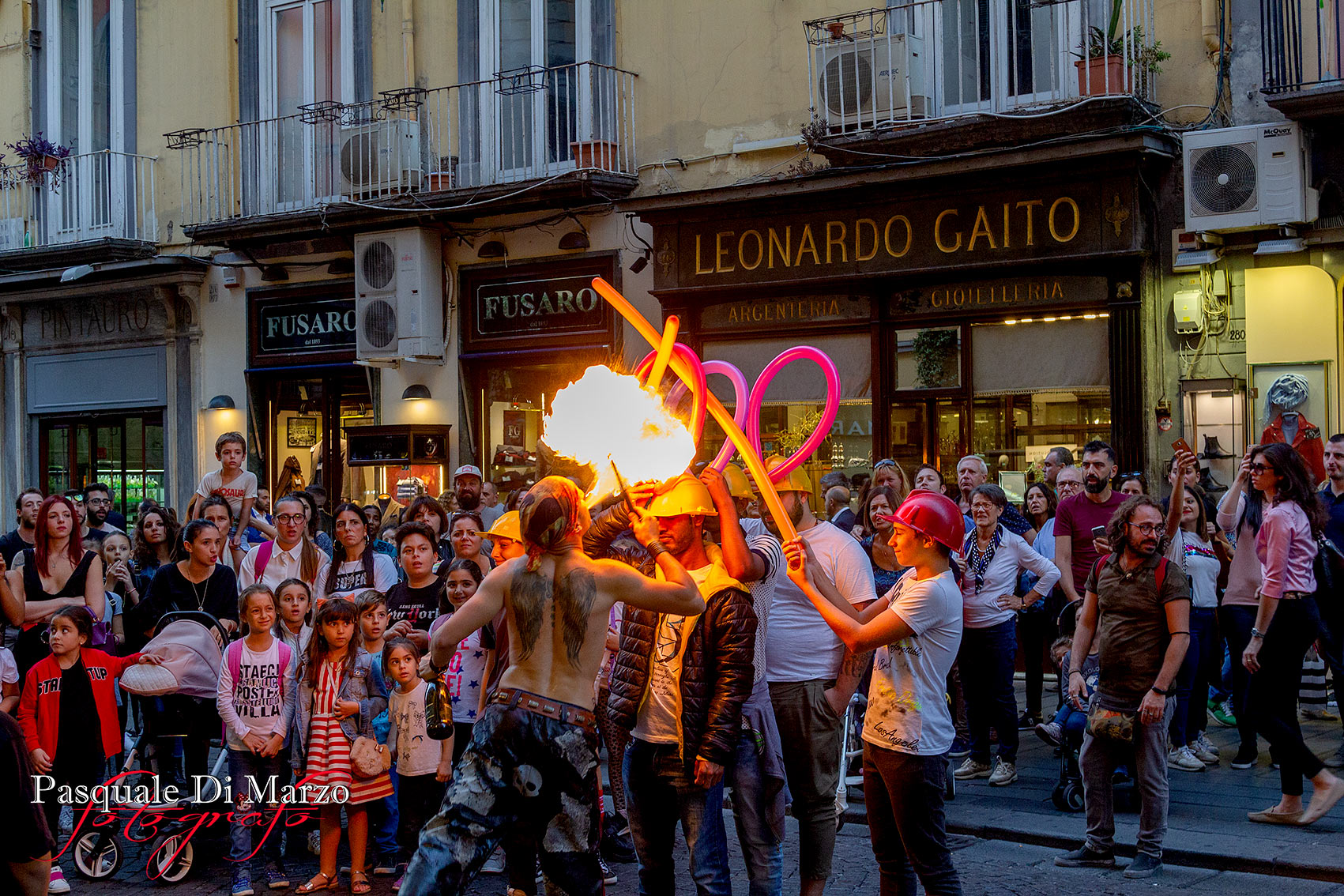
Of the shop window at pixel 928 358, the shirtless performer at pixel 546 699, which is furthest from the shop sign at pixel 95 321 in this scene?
the shirtless performer at pixel 546 699

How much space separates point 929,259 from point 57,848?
8667 mm

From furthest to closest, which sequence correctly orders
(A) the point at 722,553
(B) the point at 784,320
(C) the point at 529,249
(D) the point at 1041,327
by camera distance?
(C) the point at 529,249
(B) the point at 784,320
(D) the point at 1041,327
(A) the point at 722,553

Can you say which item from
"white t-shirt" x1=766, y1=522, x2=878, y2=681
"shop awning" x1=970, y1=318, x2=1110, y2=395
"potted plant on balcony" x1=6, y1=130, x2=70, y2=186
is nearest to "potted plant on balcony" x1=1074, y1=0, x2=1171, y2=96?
"shop awning" x1=970, y1=318, x2=1110, y2=395

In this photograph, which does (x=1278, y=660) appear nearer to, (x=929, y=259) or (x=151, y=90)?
(x=929, y=259)

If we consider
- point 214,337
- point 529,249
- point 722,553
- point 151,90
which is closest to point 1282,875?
point 722,553

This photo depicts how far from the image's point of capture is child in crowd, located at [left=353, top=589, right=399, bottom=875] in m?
6.96

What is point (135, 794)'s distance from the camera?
7.38m

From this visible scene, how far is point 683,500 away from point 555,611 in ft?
2.43

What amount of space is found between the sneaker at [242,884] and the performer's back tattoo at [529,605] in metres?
2.73

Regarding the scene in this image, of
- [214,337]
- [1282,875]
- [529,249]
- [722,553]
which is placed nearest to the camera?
[722,553]

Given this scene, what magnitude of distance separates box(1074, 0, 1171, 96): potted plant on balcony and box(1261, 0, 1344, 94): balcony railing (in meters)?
0.81

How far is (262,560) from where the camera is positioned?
891 centimetres

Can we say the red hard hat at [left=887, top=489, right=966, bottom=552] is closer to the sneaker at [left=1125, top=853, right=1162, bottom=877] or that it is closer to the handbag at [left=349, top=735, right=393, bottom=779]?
the sneaker at [left=1125, top=853, right=1162, bottom=877]

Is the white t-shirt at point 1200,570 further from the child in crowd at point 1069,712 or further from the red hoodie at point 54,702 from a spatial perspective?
the red hoodie at point 54,702
